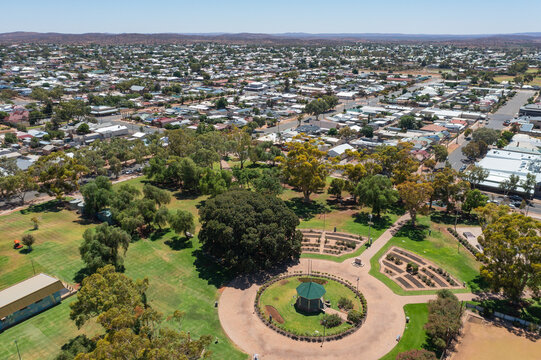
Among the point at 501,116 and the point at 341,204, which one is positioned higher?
the point at 501,116

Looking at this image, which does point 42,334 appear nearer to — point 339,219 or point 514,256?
point 339,219

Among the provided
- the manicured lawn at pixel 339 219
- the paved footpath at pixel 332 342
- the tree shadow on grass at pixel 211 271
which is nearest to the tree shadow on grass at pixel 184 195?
the manicured lawn at pixel 339 219

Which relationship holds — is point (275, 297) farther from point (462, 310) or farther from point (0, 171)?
point (0, 171)

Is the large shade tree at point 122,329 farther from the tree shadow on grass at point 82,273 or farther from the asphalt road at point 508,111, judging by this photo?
the asphalt road at point 508,111

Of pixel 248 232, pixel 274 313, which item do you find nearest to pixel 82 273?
pixel 248 232

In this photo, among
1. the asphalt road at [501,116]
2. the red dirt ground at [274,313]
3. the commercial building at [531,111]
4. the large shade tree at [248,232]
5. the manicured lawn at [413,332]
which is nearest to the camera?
the manicured lawn at [413,332]

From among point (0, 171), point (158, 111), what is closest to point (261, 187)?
point (0, 171)
